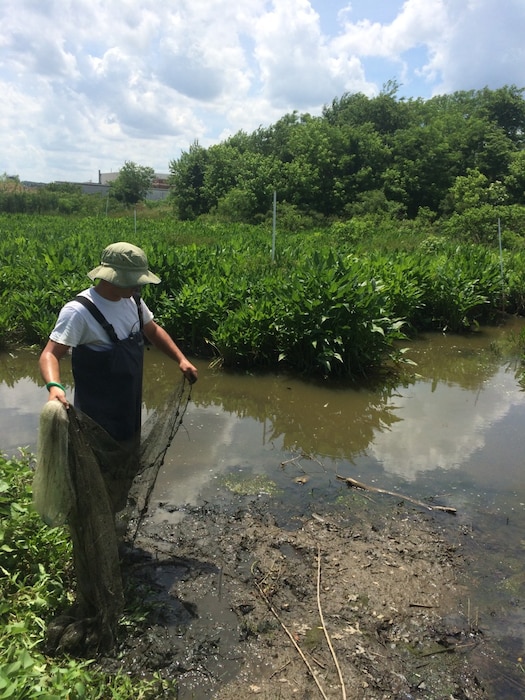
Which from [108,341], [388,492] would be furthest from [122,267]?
[388,492]

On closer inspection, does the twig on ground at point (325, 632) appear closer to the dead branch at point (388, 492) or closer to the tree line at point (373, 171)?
the dead branch at point (388, 492)

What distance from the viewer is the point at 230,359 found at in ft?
24.1

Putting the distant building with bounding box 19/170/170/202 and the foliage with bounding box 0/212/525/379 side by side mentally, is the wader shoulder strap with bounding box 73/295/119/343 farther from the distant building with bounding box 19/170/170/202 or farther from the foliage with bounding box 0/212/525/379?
the distant building with bounding box 19/170/170/202

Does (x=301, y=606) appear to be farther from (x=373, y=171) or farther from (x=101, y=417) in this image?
(x=373, y=171)

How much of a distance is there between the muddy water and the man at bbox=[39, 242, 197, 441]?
128 cm

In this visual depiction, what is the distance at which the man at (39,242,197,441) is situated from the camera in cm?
263

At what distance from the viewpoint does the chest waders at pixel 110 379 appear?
2.78 meters

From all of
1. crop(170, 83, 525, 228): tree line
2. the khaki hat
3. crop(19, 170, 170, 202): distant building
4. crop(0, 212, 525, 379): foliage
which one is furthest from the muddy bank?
crop(19, 170, 170, 202): distant building

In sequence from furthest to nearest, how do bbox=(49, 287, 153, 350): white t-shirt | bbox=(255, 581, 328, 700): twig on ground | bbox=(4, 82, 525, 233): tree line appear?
bbox=(4, 82, 525, 233): tree line
bbox=(49, 287, 153, 350): white t-shirt
bbox=(255, 581, 328, 700): twig on ground

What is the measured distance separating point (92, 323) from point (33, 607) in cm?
148

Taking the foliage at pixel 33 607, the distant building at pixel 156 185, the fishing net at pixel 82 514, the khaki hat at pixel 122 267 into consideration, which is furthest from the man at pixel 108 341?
the distant building at pixel 156 185

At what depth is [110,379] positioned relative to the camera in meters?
2.85

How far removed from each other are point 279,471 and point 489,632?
2.18m

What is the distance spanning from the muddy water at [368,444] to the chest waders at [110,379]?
118 cm
